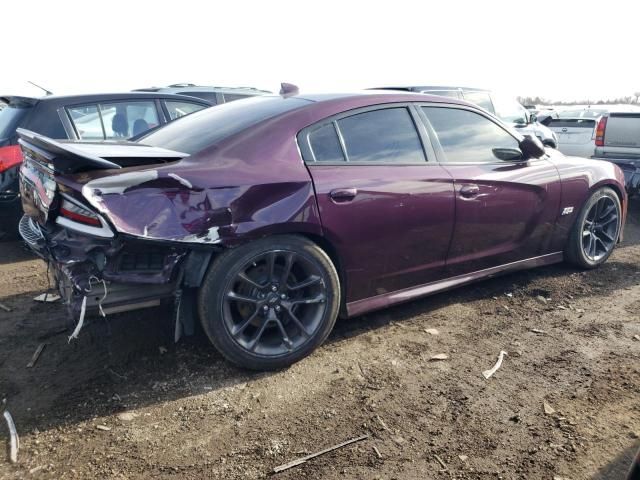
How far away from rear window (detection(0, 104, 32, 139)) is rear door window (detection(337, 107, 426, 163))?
12.5 ft

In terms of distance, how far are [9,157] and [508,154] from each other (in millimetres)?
4696

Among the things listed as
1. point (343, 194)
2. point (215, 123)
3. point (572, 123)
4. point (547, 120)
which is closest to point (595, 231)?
point (343, 194)

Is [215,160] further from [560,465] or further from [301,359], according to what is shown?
[560,465]

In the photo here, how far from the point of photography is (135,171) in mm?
2664

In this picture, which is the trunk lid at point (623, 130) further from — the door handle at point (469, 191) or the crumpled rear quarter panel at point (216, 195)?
the crumpled rear quarter panel at point (216, 195)

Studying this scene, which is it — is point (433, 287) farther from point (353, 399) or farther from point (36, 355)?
point (36, 355)

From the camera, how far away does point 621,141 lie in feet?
24.5

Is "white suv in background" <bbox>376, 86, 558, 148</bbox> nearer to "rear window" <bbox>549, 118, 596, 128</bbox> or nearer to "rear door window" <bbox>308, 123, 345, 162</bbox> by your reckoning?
"rear window" <bbox>549, 118, 596, 128</bbox>

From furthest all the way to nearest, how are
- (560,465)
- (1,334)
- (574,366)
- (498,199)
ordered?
(498,199) < (1,334) < (574,366) < (560,465)

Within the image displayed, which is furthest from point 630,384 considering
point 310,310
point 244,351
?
point 244,351

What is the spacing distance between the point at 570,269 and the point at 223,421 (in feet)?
11.8

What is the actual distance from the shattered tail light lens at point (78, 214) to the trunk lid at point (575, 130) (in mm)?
10484

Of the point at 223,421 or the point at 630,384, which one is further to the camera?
the point at 630,384

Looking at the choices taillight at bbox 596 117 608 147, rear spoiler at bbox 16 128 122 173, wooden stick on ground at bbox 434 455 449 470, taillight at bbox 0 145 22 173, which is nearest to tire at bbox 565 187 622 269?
wooden stick on ground at bbox 434 455 449 470
